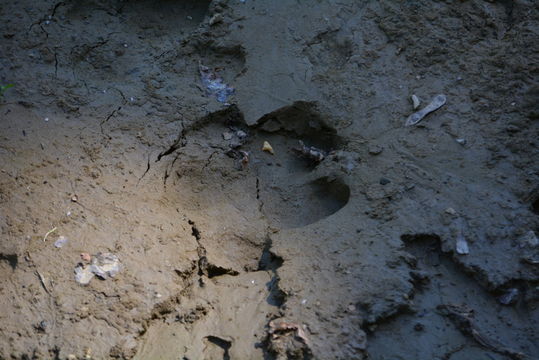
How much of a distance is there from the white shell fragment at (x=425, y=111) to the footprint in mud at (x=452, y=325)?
73 centimetres

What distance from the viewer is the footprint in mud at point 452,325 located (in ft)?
7.13

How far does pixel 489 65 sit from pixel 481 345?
1373 millimetres

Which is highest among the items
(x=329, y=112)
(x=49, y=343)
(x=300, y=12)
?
(x=300, y=12)

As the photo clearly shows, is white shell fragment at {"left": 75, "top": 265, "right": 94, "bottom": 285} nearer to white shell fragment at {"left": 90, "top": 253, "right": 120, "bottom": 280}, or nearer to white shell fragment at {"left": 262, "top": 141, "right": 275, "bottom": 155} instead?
white shell fragment at {"left": 90, "top": 253, "right": 120, "bottom": 280}

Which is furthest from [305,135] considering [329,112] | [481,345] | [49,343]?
[49,343]

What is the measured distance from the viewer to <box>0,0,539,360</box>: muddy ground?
2.27m

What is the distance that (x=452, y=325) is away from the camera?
7.34ft

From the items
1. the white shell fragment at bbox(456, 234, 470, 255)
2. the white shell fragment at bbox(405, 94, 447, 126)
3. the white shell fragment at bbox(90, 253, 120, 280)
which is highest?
the white shell fragment at bbox(405, 94, 447, 126)

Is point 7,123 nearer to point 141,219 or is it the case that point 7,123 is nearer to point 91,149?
point 91,149

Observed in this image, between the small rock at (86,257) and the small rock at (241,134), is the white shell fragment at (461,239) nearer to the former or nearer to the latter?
the small rock at (241,134)

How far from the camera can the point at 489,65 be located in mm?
2881

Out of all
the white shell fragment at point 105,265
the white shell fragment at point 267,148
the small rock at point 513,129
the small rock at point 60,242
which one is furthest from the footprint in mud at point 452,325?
the small rock at point 60,242

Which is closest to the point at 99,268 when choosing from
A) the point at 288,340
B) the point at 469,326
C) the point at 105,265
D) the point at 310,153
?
the point at 105,265

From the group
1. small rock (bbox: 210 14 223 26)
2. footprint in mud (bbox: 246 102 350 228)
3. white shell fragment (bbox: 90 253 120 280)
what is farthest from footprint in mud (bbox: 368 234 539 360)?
small rock (bbox: 210 14 223 26)
